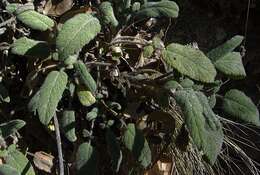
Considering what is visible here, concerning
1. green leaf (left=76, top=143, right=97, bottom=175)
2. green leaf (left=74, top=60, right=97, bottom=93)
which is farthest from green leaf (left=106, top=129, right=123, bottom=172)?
green leaf (left=74, top=60, right=97, bottom=93)

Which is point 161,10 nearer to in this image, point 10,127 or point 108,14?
point 108,14

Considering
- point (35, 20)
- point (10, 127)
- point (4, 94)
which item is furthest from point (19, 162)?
point (35, 20)

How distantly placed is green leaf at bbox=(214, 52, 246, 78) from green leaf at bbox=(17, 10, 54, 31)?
0.56m

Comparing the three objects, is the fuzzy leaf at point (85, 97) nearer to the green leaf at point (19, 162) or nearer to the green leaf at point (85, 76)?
the green leaf at point (85, 76)

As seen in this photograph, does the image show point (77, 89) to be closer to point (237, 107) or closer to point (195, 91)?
point (195, 91)

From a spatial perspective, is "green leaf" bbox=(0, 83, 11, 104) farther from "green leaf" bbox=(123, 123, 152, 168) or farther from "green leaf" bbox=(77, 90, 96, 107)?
"green leaf" bbox=(123, 123, 152, 168)

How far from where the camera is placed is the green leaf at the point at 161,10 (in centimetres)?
179

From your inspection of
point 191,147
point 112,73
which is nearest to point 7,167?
point 112,73

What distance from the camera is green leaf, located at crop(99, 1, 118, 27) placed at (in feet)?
5.82

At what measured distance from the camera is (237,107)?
1.84m

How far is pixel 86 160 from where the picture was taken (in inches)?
72.5

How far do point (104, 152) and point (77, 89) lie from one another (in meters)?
0.31

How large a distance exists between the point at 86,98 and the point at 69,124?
0.10 meters

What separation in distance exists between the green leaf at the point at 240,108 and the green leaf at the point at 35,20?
0.63 metres
